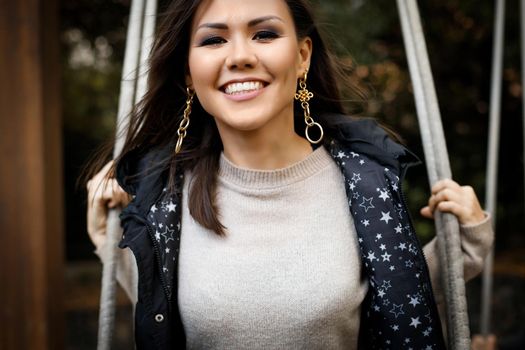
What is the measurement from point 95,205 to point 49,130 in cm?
148

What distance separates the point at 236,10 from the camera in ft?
5.03

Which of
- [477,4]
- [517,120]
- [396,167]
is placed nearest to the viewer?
[396,167]

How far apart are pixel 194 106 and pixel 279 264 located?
0.59m

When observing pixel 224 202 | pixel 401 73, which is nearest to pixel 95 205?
pixel 224 202

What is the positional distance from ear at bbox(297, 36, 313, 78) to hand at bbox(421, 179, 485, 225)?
0.49 metres

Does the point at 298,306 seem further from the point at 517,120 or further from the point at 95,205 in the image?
the point at 517,120

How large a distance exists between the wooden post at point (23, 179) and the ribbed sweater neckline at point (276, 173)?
1.35m

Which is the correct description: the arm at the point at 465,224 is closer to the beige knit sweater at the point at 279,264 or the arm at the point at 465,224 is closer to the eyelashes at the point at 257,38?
the beige knit sweater at the point at 279,264

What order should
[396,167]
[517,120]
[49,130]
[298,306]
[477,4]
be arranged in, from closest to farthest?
[298,306]
[396,167]
[49,130]
[477,4]
[517,120]

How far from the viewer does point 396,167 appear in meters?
1.63

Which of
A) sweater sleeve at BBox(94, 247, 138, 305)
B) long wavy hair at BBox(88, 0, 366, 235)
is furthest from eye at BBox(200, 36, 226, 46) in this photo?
sweater sleeve at BBox(94, 247, 138, 305)

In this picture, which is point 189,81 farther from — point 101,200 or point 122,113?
point 101,200

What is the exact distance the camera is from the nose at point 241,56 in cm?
150

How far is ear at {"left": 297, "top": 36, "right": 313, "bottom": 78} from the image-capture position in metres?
1.70
